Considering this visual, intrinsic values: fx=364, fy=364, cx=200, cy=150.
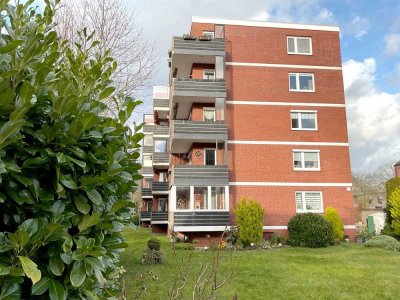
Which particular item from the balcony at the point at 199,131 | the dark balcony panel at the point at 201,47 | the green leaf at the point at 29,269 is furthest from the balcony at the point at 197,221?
the green leaf at the point at 29,269

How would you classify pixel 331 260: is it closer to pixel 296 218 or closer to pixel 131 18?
pixel 296 218

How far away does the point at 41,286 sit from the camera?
180 centimetres

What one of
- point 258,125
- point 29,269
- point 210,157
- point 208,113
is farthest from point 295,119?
point 29,269

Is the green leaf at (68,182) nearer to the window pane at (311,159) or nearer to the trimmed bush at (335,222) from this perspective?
the trimmed bush at (335,222)

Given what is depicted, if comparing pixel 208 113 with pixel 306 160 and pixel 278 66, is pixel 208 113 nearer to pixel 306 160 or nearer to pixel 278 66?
pixel 278 66

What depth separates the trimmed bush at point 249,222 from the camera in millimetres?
19750

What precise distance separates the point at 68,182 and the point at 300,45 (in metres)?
25.7

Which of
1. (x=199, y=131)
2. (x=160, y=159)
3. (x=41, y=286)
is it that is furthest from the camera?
(x=160, y=159)

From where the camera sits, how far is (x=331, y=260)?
13.8 metres

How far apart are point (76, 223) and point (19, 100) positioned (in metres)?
0.74

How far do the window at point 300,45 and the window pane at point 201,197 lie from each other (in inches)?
457

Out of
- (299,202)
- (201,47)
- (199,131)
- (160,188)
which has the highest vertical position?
(201,47)

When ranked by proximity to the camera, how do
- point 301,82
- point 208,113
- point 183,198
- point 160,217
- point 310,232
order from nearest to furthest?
point 310,232 → point 183,198 → point 208,113 → point 301,82 → point 160,217

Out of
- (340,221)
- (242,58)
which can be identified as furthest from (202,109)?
(340,221)
